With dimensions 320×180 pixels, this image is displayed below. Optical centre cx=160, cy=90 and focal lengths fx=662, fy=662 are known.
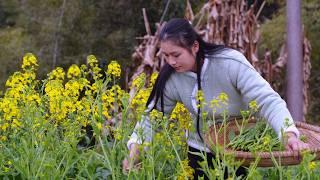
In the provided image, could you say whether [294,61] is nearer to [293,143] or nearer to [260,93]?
[260,93]

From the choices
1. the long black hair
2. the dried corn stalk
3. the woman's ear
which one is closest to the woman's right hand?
the long black hair

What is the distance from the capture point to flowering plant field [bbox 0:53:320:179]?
2.32 meters

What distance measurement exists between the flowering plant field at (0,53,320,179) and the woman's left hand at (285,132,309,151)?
0.22 ft

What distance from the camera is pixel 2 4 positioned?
8625 mm

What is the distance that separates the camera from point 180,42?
229 centimetres

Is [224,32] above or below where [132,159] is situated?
above

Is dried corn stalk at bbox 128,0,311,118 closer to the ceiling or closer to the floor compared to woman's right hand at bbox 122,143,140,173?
closer to the ceiling

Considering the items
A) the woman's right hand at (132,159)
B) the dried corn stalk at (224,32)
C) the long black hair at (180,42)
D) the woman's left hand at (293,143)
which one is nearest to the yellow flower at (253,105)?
the woman's left hand at (293,143)

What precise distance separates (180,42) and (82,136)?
0.62m

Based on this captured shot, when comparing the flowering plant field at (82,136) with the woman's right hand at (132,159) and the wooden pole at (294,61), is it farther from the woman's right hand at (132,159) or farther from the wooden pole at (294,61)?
the wooden pole at (294,61)

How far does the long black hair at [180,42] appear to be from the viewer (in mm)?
2297

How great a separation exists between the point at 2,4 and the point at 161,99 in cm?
650

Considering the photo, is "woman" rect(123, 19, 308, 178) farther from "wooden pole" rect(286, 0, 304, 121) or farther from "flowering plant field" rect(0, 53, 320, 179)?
"wooden pole" rect(286, 0, 304, 121)

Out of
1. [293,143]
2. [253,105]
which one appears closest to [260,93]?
[253,105]
